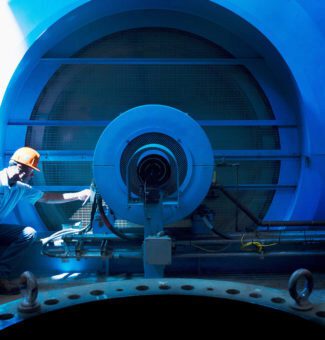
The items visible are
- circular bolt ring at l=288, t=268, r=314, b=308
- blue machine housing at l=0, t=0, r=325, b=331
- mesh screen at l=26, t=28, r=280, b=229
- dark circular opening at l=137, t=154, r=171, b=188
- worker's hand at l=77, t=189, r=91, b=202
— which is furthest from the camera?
mesh screen at l=26, t=28, r=280, b=229

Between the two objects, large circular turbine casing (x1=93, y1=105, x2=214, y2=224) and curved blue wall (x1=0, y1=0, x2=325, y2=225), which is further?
curved blue wall (x1=0, y1=0, x2=325, y2=225)

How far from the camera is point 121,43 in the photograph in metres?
3.33

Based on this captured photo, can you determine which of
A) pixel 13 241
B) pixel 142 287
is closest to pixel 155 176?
pixel 13 241

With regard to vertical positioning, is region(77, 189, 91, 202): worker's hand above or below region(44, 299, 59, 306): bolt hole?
above

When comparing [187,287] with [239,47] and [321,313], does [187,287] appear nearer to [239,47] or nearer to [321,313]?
[321,313]

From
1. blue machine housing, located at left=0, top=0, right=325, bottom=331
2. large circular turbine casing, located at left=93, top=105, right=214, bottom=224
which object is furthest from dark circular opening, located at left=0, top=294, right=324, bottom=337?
blue machine housing, located at left=0, top=0, right=325, bottom=331

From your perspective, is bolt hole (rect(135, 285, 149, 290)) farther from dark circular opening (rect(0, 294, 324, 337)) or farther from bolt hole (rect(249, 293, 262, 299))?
bolt hole (rect(249, 293, 262, 299))

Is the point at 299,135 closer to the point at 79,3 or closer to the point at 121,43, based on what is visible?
the point at 121,43

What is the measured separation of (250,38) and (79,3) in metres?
1.21

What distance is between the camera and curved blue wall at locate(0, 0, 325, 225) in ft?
10.0

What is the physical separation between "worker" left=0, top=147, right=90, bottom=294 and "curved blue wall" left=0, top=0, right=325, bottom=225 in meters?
0.25

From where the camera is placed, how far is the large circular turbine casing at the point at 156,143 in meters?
A: 2.66

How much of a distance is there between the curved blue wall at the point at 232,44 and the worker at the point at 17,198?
25 cm

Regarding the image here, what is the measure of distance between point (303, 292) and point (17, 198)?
8.08 feet
